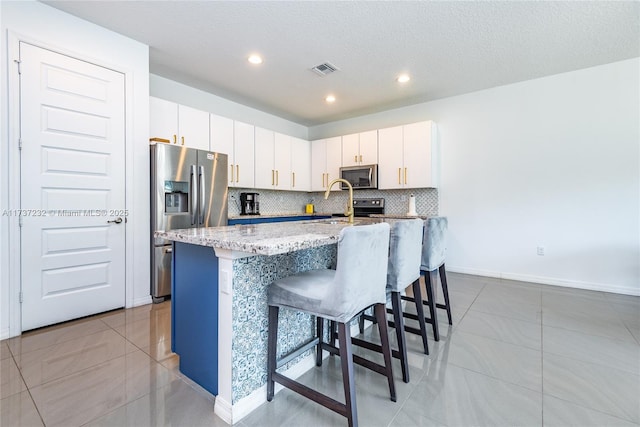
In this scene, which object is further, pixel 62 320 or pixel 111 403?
pixel 62 320

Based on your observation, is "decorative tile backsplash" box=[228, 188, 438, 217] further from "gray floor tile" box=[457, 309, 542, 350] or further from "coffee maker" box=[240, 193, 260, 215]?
"gray floor tile" box=[457, 309, 542, 350]

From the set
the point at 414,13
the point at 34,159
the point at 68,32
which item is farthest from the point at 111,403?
the point at 414,13

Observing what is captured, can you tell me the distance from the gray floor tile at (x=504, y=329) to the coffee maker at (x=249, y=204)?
133 inches

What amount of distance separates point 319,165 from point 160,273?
131 inches

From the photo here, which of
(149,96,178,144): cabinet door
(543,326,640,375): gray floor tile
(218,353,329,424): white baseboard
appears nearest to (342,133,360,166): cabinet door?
(149,96,178,144): cabinet door

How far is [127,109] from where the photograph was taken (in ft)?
9.50

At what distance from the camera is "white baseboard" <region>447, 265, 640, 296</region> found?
11.1 ft

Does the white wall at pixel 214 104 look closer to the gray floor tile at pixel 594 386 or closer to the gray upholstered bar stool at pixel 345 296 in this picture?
the gray upholstered bar stool at pixel 345 296

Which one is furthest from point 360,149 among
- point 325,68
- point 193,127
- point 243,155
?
point 193,127

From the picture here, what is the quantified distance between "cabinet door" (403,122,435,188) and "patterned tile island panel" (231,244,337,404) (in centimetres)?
317

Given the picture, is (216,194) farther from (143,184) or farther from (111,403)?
(111,403)

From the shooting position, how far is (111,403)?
59.4 inches

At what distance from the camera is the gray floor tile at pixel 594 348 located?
75.0 inches

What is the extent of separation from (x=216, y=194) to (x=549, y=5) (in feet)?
12.1
